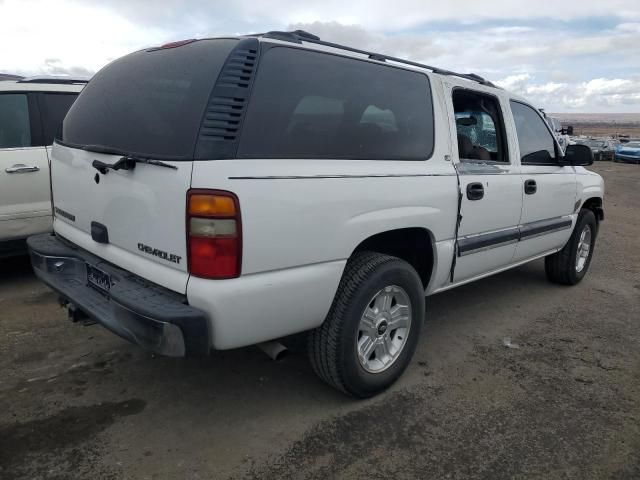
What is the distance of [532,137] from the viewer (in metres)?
4.42

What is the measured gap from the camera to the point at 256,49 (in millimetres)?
2410

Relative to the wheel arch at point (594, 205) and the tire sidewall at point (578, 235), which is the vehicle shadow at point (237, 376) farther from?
the wheel arch at point (594, 205)

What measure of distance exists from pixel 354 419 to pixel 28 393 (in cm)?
183

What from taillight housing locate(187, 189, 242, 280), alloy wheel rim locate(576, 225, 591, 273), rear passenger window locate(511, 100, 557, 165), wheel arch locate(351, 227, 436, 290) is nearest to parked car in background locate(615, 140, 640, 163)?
alloy wheel rim locate(576, 225, 591, 273)

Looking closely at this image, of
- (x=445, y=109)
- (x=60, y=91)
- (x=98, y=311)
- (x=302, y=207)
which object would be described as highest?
(x=60, y=91)

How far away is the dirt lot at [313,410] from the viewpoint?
244 cm

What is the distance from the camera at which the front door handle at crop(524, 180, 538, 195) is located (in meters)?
4.06

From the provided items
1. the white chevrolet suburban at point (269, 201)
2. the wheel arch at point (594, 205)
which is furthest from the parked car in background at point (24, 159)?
the wheel arch at point (594, 205)

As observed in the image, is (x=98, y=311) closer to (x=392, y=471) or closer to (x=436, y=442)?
(x=392, y=471)

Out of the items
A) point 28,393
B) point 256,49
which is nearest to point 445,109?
point 256,49

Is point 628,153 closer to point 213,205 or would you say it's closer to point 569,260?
point 569,260

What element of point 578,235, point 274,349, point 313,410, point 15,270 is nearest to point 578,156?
point 578,235

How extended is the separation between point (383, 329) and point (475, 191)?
1.17m

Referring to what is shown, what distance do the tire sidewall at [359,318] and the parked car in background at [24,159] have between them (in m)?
3.34
